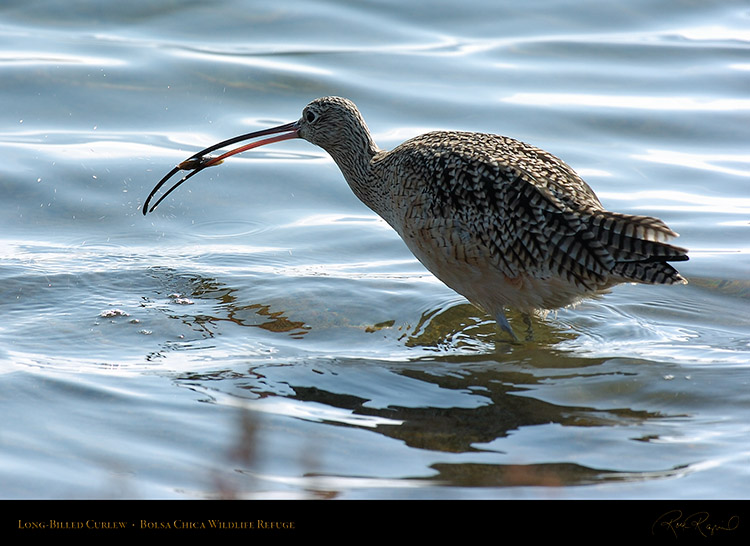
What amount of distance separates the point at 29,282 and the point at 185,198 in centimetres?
216

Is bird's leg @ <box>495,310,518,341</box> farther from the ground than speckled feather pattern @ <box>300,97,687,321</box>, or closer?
closer

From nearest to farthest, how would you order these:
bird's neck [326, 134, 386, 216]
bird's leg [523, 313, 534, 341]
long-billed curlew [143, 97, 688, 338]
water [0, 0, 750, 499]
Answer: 1. water [0, 0, 750, 499]
2. long-billed curlew [143, 97, 688, 338]
3. bird's leg [523, 313, 534, 341]
4. bird's neck [326, 134, 386, 216]

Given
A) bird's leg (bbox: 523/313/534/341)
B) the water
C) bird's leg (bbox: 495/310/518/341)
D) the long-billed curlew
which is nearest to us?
the water

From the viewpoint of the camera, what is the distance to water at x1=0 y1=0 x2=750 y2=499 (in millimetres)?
4066

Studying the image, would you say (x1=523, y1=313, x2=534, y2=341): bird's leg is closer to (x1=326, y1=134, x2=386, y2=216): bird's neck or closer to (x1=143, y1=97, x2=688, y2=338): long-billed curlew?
(x1=143, y1=97, x2=688, y2=338): long-billed curlew

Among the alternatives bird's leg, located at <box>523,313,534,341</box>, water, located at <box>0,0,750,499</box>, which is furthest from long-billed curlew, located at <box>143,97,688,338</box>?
water, located at <box>0,0,750,499</box>

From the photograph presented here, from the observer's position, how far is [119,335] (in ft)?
17.9

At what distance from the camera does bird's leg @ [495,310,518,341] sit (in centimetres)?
567

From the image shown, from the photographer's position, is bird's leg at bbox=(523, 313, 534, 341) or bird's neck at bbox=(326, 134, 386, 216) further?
bird's neck at bbox=(326, 134, 386, 216)

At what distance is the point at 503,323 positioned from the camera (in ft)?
18.7

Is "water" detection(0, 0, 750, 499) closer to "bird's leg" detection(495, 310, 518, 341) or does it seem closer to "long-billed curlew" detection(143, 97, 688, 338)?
"bird's leg" detection(495, 310, 518, 341)

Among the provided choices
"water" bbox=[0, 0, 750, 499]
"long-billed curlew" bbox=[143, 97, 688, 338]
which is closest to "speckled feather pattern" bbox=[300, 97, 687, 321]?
"long-billed curlew" bbox=[143, 97, 688, 338]
